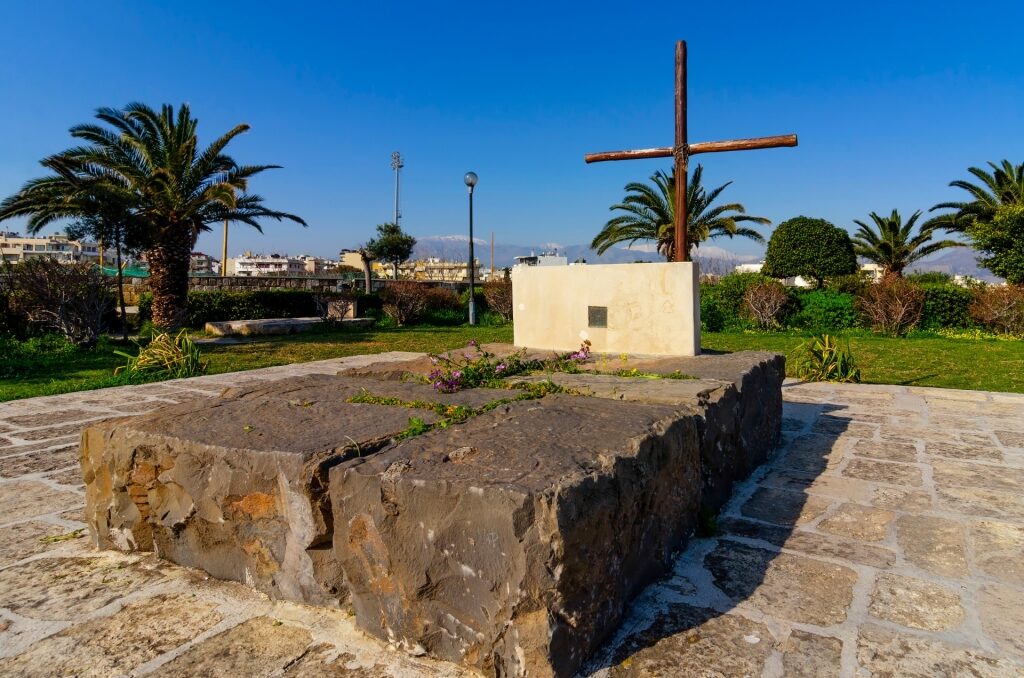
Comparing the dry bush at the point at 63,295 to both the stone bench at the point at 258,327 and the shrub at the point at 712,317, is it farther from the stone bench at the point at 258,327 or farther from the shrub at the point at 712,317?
the shrub at the point at 712,317

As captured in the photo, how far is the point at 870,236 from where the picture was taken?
24094 millimetres

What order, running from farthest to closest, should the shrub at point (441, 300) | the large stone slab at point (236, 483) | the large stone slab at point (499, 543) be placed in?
the shrub at point (441, 300) → the large stone slab at point (236, 483) → the large stone slab at point (499, 543)

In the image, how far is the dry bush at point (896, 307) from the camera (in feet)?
47.3

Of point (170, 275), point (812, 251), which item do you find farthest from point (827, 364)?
point (812, 251)

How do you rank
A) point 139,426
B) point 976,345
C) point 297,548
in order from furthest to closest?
point 976,345, point 139,426, point 297,548

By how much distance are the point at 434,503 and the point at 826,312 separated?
1596 cm

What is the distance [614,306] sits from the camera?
533cm

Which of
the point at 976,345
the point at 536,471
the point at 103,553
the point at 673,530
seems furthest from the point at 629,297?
the point at 976,345

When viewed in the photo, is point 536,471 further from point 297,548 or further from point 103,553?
point 103,553

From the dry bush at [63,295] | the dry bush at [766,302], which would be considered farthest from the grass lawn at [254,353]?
the dry bush at [766,302]

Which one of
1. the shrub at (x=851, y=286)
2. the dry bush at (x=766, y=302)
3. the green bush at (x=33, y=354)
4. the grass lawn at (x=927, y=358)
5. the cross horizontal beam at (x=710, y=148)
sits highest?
the cross horizontal beam at (x=710, y=148)

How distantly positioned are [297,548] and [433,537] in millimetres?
620

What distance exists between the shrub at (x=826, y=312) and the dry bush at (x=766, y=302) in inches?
21.9

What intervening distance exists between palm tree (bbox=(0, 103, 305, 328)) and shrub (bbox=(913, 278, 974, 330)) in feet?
52.8
